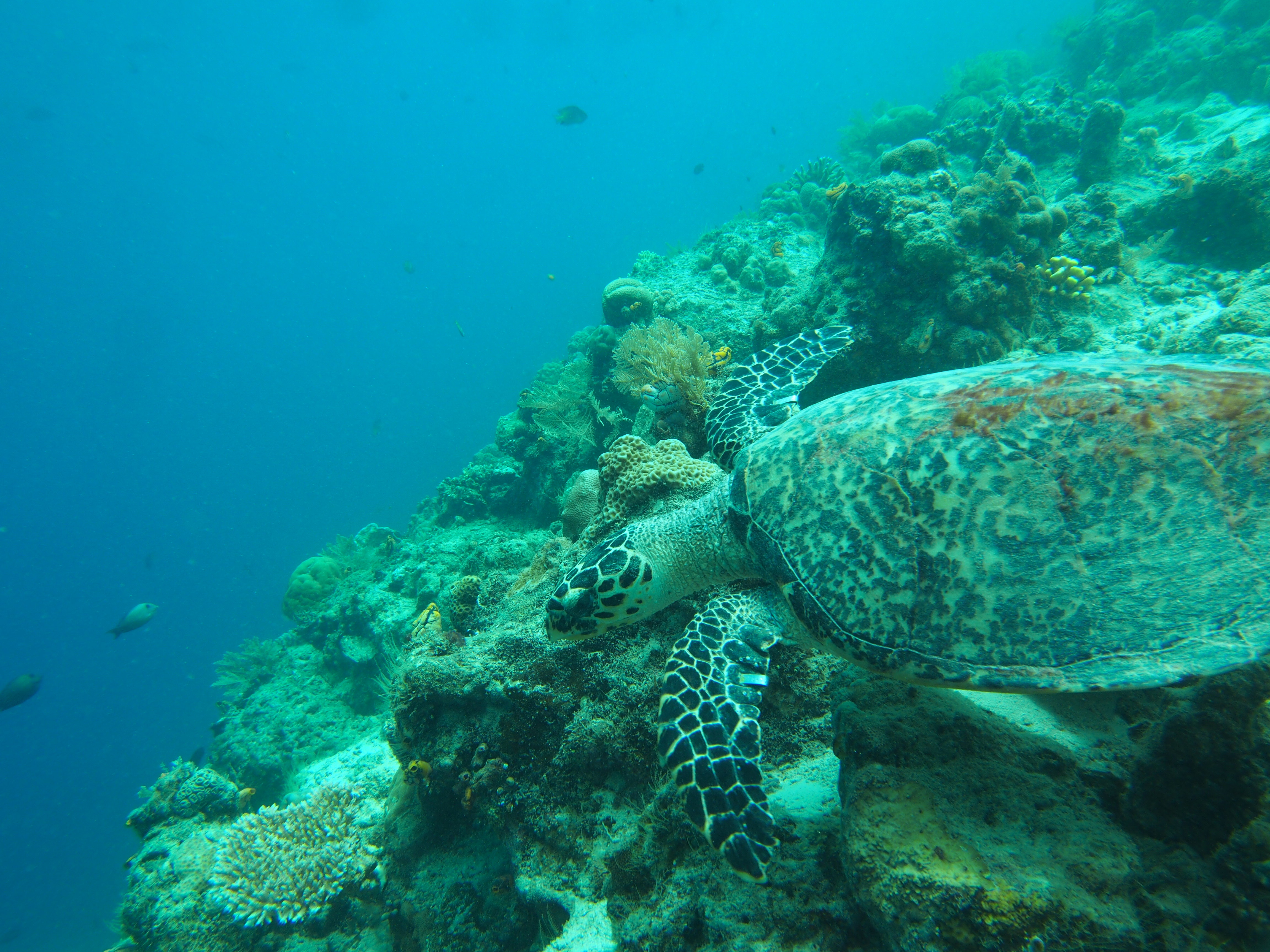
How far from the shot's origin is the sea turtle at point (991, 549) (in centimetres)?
205

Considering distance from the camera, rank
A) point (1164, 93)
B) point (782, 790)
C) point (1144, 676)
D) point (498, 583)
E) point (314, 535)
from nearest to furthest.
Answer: point (1144, 676) → point (782, 790) → point (498, 583) → point (1164, 93) → point (314, 535)

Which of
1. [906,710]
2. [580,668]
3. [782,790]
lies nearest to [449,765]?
[580,668]

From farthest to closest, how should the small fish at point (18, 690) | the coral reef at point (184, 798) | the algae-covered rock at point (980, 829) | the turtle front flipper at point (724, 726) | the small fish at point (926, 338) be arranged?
the small fish at point (18, 690), the coral reef at point (184, 798), the small fish at point (926, 338), the turtle front flipper at point (724, 726), the algae-covered rock at point (980, 829)

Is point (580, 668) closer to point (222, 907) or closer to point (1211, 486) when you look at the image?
point (1211, 486)

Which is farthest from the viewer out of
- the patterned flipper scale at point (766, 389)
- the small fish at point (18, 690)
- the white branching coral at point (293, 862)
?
the small fish at point (18, 690)

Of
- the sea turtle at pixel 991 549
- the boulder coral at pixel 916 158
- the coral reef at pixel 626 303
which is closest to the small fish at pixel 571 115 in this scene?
the coral reef at pixel 626 303

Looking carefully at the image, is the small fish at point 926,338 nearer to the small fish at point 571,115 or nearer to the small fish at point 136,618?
the small fish at point 136,618

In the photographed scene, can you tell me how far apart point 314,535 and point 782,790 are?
82489mm

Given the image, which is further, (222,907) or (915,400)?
(222,907)

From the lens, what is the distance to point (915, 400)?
276cm

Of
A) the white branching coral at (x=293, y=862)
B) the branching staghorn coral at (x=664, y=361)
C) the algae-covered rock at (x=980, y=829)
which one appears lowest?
the white branching coral at (x=293, y=862)

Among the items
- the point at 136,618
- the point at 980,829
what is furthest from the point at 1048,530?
the point at 136,618

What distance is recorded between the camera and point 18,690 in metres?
12.1

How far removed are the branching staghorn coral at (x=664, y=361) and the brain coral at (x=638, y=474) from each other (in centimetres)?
95
